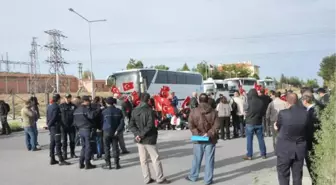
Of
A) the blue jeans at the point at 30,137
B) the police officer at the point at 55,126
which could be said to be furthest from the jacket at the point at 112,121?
the blue jeans at the point at 30,137

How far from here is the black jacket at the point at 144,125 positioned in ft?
25.0

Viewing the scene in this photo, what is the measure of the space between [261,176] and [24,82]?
7118cm

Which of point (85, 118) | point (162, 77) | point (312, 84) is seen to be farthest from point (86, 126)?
point (162, 77)

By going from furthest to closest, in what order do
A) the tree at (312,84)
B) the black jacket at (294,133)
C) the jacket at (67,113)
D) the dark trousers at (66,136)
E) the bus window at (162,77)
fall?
the bus window at (162,77)
the tree at (312,84)
the dark trousers at (66,136)
the jacket at (67,113)
the black jacket at (294,133)

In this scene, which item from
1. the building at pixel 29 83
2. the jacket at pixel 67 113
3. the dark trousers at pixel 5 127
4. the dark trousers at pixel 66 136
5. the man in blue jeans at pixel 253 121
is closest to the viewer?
the man in blue jeans at pixel 253 121

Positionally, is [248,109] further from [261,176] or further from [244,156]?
[261,176]

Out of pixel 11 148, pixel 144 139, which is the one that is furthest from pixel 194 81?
pixel 144 139

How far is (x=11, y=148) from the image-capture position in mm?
13812

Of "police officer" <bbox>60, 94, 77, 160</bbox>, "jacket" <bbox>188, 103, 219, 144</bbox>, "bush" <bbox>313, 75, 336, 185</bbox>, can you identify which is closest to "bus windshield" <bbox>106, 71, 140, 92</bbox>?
"police officer" <bbox>60, 94, 77, 160</bbox>

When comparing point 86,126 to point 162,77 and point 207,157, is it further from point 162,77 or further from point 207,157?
point 162,77

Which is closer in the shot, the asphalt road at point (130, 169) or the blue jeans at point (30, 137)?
the asphalt road at point (130, 169)

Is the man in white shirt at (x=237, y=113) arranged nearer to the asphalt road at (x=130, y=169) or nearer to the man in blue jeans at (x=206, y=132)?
the asphalt road at (x=130, y=169)

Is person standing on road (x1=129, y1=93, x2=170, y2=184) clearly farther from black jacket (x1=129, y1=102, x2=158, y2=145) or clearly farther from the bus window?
the bus window

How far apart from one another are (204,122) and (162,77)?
24227 mm
